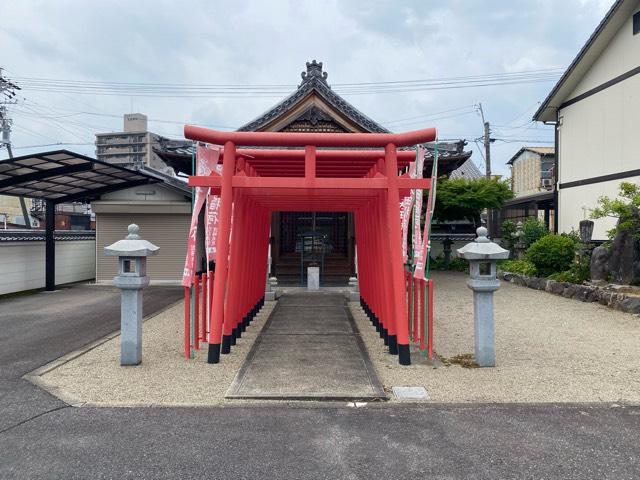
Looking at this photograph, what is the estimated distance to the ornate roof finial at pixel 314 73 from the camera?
43.2 ft

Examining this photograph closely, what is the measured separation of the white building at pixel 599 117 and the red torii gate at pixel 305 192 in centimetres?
989

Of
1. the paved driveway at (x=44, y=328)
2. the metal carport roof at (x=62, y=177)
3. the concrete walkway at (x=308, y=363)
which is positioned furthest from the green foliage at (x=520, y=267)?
the metal carport roof at (x=62, y=177)

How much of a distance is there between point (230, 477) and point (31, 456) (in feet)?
5.00

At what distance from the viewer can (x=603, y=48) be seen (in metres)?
13.0

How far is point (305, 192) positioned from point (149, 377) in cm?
297

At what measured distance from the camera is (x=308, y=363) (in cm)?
511

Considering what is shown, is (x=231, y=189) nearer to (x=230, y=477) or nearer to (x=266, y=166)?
(x=266, y=166)

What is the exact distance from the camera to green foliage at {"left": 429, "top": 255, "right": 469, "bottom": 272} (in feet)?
60.2

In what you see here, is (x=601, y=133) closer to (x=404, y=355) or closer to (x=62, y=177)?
(x=404, y=355)

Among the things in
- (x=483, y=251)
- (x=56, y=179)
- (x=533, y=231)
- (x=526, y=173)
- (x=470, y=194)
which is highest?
(x=526, y=173)

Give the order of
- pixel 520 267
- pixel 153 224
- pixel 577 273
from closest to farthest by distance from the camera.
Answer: pixel 577 273, pixel 520 267, pixel 153 224

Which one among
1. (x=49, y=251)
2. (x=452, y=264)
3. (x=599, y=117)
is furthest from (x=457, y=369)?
(x=452, y=264)

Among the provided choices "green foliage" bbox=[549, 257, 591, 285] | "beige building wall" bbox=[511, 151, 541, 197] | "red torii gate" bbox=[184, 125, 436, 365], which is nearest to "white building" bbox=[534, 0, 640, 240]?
"green foliage" bbox=[549, 257, 591, 285]

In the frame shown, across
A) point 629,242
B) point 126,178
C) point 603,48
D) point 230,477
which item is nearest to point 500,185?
point 603,48
